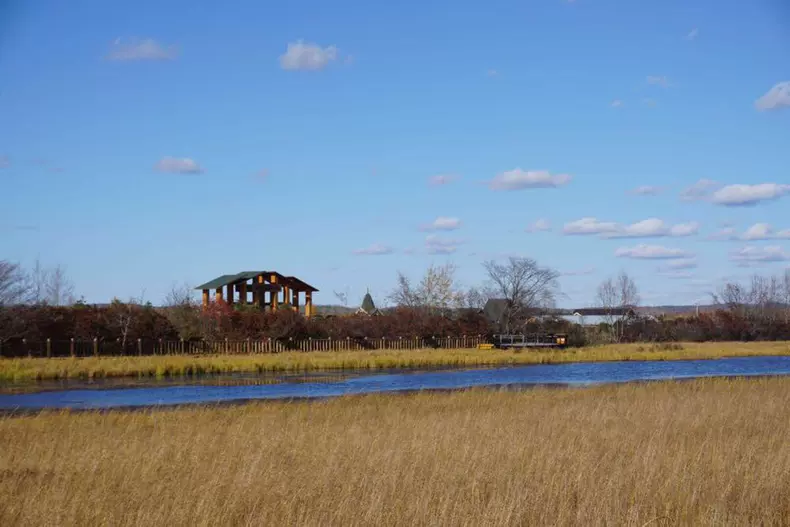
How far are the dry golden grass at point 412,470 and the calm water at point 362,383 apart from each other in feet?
33.5

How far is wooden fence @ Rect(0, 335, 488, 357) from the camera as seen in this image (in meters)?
49.8

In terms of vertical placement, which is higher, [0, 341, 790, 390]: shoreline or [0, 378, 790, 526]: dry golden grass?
[0, 341, 790, 390]: shoreline

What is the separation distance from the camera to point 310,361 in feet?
158

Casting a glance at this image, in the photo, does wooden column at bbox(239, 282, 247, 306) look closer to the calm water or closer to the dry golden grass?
the calm water

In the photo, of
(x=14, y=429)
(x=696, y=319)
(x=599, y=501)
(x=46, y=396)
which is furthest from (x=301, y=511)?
(x=696, y=319)

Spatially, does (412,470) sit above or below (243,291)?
below

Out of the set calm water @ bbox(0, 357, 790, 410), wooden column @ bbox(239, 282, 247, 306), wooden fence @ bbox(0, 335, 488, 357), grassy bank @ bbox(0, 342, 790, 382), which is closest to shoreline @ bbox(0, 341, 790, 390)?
grassy bank @ bbox(0, 342, 790, 382)

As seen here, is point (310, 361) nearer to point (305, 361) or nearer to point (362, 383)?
point (305, 361)

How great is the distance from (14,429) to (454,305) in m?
76.4

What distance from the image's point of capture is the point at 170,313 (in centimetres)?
5981

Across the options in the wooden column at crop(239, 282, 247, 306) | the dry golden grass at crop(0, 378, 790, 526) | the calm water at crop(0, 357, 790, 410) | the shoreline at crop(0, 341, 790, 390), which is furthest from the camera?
the wooden column at crop(239, 282, 247, 306)

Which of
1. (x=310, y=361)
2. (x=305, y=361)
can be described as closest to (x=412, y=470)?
(x=305, y=361)

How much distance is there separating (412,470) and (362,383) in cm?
2593

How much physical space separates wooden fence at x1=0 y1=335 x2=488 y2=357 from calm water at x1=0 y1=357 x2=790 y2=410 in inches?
565
